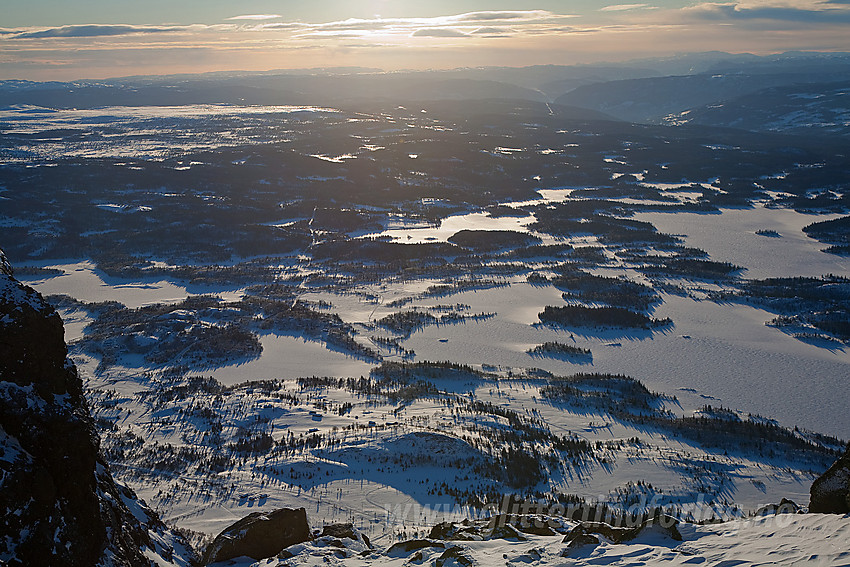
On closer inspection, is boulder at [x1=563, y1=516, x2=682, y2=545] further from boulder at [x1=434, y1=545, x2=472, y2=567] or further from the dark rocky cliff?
the dark rocky cliff

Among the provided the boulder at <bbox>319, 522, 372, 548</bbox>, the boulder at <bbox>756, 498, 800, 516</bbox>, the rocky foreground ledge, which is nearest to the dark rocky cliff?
the rocky foreground ledge

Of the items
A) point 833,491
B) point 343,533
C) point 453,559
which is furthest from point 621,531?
point 343,533

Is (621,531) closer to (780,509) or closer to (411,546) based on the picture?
(411,546)

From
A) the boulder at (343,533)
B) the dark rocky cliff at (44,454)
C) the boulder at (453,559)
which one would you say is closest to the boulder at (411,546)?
the boulder at (453,559)

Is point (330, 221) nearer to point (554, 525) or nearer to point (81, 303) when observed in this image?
point (81, 303)

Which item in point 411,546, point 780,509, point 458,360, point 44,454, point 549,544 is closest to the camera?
point 44,454

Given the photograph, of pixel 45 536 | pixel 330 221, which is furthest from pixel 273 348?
pixel 330 221
